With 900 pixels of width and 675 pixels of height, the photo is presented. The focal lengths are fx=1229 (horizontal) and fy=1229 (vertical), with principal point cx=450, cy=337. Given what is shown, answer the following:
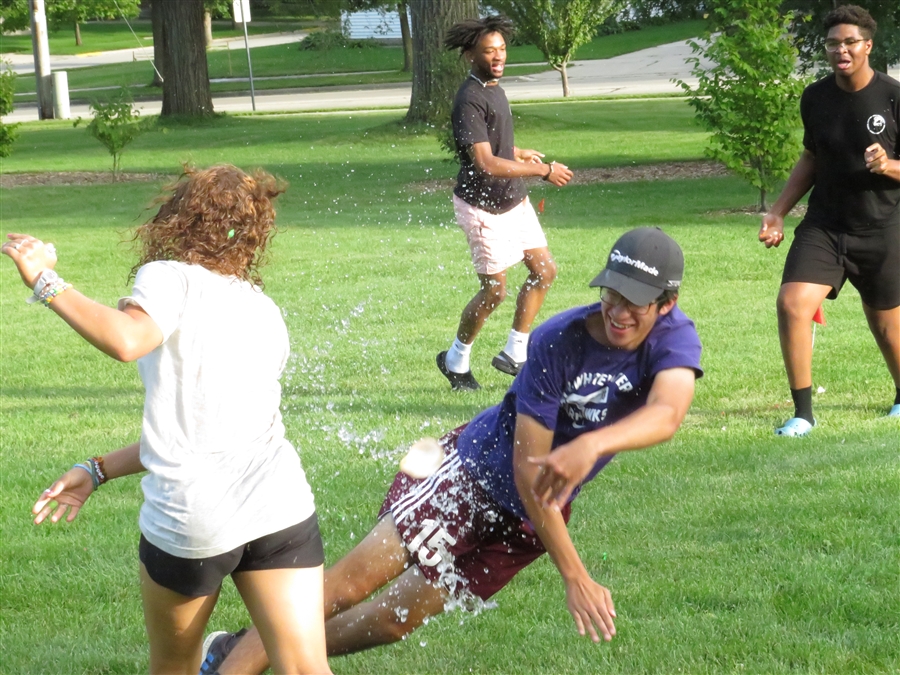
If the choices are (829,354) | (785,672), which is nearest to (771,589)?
(785,672)

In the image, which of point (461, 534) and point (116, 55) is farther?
point (116, 55)

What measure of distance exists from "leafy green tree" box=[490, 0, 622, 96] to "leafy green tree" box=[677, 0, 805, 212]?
1748 cm

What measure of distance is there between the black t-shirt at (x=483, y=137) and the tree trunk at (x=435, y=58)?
1469 centimetres

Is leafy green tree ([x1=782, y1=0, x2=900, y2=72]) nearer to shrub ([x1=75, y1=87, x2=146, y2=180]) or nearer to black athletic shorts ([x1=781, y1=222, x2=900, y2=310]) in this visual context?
shrub ([x1=75, y1=87, x2=146, y2=180])

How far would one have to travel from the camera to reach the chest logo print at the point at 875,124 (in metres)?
6.95

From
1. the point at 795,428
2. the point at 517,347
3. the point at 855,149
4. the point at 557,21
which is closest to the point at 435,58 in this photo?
the point at 557,21

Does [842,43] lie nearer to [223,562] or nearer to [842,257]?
[842,257]

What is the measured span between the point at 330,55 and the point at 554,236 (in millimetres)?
43533

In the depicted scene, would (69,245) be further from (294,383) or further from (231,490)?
(231,490)

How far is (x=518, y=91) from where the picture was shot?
3700cm

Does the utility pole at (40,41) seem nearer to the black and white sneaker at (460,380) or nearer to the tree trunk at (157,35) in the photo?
the tree trunk at (157,35)

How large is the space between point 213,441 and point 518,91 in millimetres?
34736

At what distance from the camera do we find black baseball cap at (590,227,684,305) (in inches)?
134

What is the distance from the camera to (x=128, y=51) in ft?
219
